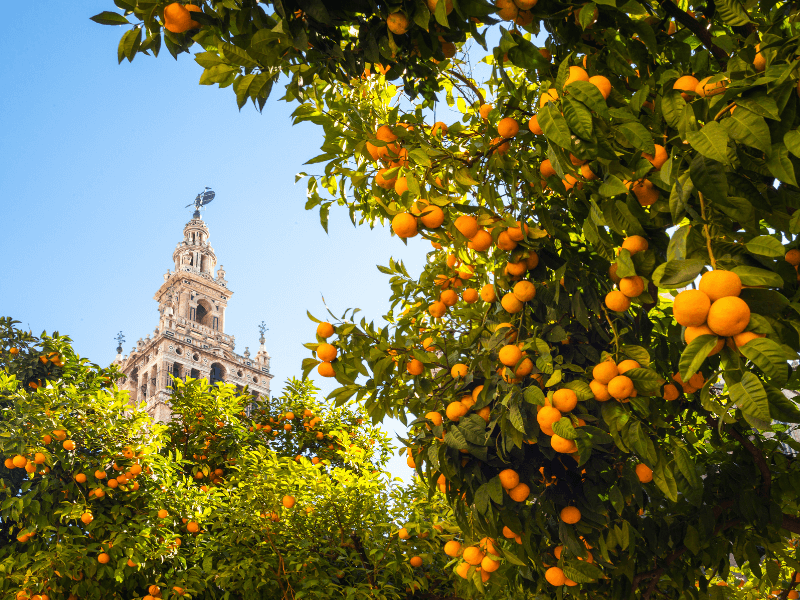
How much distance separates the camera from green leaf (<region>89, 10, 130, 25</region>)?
1.85 meters

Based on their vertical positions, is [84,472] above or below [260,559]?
above

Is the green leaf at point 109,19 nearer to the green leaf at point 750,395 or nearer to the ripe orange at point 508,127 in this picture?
the ripe orange at point 508,127

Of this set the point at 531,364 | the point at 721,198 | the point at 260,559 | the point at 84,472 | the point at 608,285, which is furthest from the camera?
the point at 84,472

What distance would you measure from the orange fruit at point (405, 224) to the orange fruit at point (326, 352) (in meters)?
0.53

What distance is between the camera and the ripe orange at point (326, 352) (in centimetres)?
235

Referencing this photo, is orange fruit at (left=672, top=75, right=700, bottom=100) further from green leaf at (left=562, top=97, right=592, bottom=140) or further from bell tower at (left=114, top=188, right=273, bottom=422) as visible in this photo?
bell tower at (left=114, top=188, right=273, bottom=422)

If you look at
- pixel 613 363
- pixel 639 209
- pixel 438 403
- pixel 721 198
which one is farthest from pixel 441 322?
pixel 721 198

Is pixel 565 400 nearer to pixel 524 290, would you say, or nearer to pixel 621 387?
pixel 621 387

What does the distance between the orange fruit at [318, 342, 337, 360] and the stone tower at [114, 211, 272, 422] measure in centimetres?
3510

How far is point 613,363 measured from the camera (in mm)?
1867

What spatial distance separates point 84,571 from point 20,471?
151 centimetres

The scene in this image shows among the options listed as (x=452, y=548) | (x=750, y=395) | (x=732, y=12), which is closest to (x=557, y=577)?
(x=452, y=548)

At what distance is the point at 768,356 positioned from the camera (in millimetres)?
1060

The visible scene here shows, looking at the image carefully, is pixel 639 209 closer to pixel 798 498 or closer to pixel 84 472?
pixel 798 498
